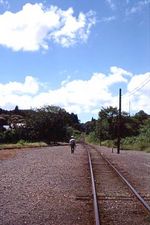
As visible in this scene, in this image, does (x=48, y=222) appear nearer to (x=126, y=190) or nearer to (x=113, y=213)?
(x=113, y=213)

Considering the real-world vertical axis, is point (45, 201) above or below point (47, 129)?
below

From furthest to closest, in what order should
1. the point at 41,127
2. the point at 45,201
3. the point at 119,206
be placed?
the point at 41,127 → the point at 45,201 → the point at 119,206

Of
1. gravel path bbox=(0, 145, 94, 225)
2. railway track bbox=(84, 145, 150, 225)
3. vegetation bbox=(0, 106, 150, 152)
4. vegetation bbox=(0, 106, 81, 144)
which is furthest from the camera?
vegetation bbox=(0, 106, 81, 144)

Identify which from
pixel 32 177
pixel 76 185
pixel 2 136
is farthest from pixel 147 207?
pixel 2 136

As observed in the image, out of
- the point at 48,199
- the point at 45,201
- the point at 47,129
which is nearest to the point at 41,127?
the point at 47,129

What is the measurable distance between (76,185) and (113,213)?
21.4 feet

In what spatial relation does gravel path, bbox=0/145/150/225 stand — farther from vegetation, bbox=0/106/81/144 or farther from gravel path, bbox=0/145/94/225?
vegetation, bbox=0/106/81/144

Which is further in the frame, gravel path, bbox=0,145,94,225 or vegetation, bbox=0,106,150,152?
vegetation, bbox=0,106,150,152

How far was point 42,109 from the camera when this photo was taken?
11919 cm

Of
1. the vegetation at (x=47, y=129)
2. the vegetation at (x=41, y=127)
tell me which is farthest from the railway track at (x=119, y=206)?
the vegetation at (x=41, y=127)

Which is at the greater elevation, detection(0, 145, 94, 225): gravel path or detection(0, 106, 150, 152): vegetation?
detection(0, 106, 150, 152): vegetation

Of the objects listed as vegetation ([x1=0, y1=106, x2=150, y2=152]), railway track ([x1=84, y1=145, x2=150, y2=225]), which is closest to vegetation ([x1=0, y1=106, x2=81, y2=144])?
vegetation ([x1=0, y1=106, x2=150, y2=152])

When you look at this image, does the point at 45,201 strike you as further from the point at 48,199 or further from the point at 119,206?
the point at 119,206

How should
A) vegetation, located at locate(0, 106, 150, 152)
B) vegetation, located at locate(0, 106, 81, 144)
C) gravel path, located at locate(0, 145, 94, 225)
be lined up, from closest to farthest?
gravel path, located at locate(0, 145, 94, 225) → vegetation, located at locate(0, 106, 150, 152) → vegetation, located at locate(0, 106, 81, 144)
